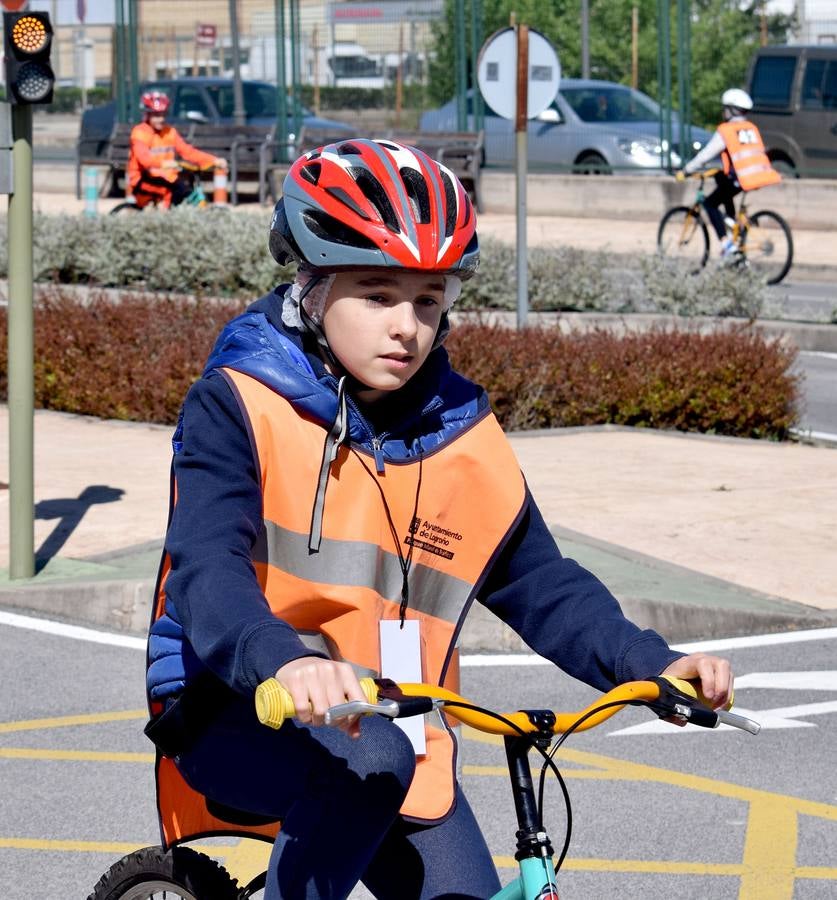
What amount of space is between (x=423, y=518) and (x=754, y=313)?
12.7 meters

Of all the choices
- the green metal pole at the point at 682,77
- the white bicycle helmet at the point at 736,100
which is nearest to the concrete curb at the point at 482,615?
the white bicycle helmet at the point at 736,100

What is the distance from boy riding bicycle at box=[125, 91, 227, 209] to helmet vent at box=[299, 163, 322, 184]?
65.1 ft

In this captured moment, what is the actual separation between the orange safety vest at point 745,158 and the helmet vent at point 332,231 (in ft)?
54.4

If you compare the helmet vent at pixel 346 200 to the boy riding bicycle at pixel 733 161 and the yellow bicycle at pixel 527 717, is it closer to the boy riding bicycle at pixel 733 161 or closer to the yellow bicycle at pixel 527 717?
the yellow bicycle at pixel 527 717

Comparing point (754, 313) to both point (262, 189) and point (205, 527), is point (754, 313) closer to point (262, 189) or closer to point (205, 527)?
point (205, 527)

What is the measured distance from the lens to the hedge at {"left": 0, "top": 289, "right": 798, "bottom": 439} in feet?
37.9

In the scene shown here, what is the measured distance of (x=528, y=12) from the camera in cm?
3422

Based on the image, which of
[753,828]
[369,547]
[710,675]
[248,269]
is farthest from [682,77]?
[710,675]

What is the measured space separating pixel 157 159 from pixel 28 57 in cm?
1500

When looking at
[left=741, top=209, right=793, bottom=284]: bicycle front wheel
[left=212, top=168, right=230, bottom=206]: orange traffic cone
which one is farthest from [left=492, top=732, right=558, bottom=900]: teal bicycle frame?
[left=212, top=168, right=230, bottom=206]: orange traffic cone

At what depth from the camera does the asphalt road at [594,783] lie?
4.81 meters

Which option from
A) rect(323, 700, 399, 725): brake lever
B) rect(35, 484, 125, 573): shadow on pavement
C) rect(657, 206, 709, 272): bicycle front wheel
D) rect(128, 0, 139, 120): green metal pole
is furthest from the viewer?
rect(128, 0, 139, 120): green metal pole

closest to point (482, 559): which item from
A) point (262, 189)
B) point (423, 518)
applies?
point (423, 518)

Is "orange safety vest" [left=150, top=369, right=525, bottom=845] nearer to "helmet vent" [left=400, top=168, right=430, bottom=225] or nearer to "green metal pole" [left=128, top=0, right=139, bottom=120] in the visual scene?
"helmet vent" [left=400, top=168, right=430, bottom=225]
